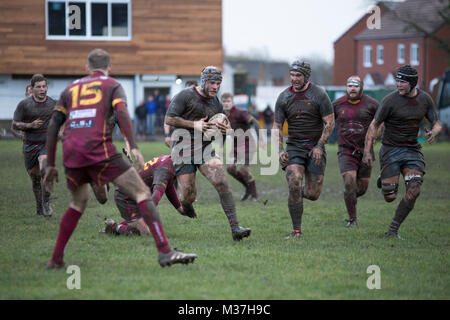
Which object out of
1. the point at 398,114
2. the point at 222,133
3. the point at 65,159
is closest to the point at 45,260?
the point at 65,159

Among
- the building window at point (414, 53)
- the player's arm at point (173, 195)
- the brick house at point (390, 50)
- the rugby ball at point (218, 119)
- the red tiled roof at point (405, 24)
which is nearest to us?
the rugby ball at point (218, 119)

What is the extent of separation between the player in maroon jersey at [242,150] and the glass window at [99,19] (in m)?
23.2

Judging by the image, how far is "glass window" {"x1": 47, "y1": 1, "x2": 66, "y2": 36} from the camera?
115 ft

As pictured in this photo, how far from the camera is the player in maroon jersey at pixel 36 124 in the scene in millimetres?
10992

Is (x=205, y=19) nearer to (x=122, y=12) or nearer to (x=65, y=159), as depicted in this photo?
(x=122, y=12)

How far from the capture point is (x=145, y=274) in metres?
6.83

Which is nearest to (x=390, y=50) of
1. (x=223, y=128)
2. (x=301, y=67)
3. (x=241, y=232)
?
(x=301, y=67)

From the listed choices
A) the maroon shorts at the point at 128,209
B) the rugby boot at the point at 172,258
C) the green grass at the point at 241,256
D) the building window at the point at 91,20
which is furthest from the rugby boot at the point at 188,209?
the building window at the point at 91,20

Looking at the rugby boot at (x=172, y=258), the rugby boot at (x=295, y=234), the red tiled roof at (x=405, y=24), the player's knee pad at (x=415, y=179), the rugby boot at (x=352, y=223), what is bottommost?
the rugby boot at (x=352, y=223)

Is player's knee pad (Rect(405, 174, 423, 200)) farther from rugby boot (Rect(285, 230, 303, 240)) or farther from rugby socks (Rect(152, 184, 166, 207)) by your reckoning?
rugby socks (Rect(152, 184, 166, 207))

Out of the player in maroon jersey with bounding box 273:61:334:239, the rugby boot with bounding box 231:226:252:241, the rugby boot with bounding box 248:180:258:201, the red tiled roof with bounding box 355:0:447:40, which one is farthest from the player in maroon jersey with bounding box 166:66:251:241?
the red tiled roof with bounding box 355:0:447:40

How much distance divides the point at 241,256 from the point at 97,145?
7.08ft

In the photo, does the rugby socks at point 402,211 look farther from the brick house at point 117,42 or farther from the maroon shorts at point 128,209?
the brick house at point 117,42
